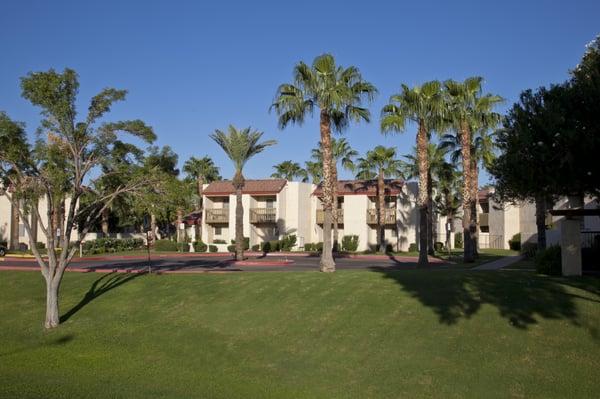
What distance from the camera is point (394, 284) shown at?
19188 mm

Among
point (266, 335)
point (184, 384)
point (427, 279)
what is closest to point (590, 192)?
point (427, 279)

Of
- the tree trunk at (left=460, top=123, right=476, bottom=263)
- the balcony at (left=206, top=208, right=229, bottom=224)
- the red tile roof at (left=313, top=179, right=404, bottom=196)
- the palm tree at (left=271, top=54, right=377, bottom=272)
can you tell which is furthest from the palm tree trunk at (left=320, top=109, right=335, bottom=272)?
the balcony at (left=206, top=208, right=229, bottom=224)

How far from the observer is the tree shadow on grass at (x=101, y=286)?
21312 millimetres

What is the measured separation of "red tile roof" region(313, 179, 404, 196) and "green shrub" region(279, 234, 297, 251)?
621 cm

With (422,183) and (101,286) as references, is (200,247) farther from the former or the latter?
(101,286)

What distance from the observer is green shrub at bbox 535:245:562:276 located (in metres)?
19.7

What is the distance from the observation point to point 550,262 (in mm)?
19953

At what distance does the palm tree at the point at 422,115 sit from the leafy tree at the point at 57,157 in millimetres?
14223

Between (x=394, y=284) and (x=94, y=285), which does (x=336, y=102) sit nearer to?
(x=394, y=284)

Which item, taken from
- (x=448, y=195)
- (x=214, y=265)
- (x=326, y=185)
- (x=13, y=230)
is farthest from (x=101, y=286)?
(x=448, y=195)

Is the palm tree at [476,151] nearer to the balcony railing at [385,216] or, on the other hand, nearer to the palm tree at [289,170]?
the balcony railing at [385,216]

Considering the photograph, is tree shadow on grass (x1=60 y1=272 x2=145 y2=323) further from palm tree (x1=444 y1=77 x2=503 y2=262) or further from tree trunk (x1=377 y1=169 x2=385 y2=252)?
tree trunk (x1=377 y1=169 x2=385 y2=252)

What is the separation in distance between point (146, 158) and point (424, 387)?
A: 14013 mm

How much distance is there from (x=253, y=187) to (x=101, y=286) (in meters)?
35.7
